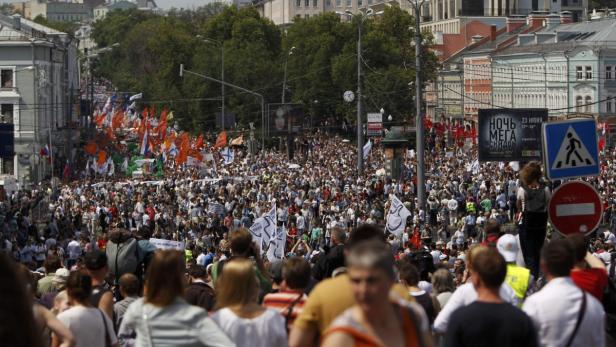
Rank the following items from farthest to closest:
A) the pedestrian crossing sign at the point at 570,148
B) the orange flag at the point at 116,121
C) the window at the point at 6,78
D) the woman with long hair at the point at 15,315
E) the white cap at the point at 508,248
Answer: the orange flag at the point at 116,121
the window at the point at 6,78
the pedestrian crossing sign at the point at 570,148
the white cap at the point at 508,248
the woman with long hair at the point at 15,315

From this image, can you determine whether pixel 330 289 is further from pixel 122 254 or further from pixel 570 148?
pixel 122 254

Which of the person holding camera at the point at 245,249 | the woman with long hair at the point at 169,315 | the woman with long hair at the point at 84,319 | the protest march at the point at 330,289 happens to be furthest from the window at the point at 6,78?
the woman with long hair at the point at 169,315

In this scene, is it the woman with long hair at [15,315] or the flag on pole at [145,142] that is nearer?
the woman with long hair at [15,315]

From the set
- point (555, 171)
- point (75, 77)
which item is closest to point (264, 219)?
point (555, 171)

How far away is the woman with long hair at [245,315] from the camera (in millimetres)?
8102

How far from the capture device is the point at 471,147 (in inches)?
2891

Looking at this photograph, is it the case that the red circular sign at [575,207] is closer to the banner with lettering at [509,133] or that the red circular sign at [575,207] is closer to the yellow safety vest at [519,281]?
the yellow safety vest at [519,281]

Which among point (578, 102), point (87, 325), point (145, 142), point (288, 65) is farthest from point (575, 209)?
point (288, 65)

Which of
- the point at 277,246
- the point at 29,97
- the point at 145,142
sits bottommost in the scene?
the point at 277,246

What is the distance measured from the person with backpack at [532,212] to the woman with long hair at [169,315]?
6.46 metres

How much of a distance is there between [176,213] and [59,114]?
46.2 meters

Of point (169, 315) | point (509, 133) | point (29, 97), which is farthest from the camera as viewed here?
point (29, 97)

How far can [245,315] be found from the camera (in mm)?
8141

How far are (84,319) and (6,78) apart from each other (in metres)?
71.5
